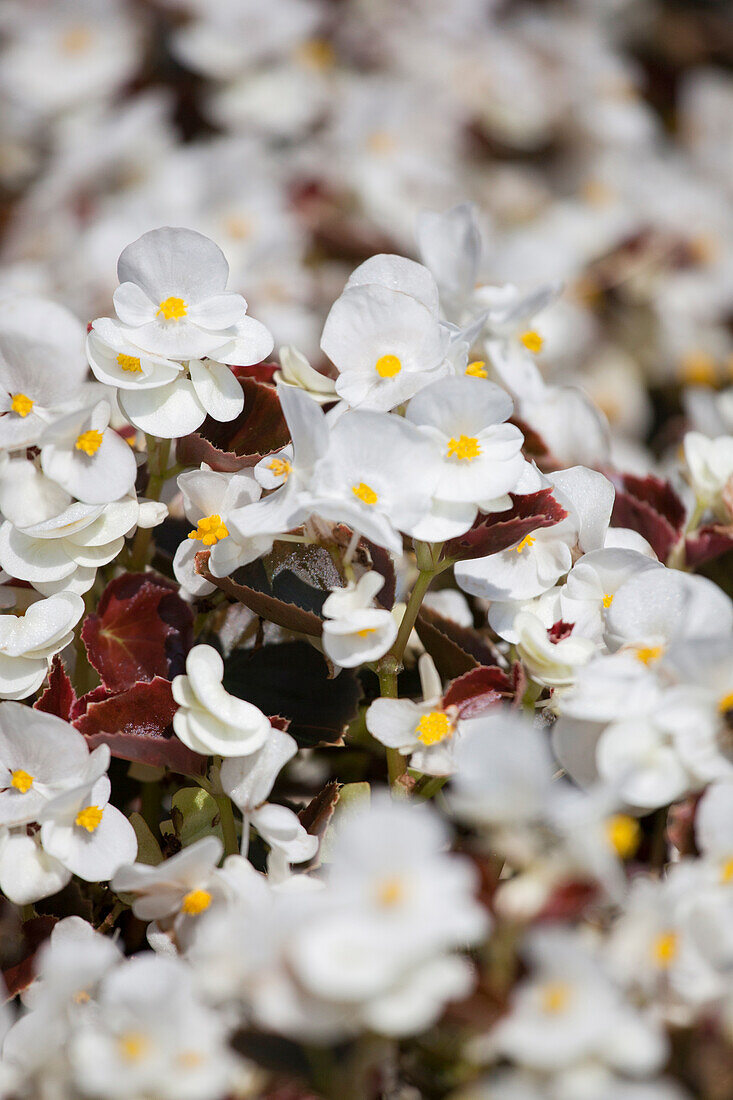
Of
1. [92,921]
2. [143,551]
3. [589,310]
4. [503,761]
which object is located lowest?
[589,310]

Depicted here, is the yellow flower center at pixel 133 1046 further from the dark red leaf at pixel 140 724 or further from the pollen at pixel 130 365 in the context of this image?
the pollen at pixel 130 365

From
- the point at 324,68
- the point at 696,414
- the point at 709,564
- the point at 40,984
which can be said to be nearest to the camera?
the point at 40,984

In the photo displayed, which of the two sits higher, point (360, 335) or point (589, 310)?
point (360, 335)

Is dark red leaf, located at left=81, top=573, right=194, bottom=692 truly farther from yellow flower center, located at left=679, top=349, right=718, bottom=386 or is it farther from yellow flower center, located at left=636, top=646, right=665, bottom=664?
yellow flower center, located at left=679, top=349, right=718, bottom=386

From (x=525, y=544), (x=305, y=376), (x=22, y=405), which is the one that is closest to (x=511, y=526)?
(x=525, y=544)

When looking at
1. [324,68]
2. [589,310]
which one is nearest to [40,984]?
[589,310]

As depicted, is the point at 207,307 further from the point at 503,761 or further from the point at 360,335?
the point at 503,761

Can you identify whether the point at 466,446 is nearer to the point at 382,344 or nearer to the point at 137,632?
the point at 382,344
